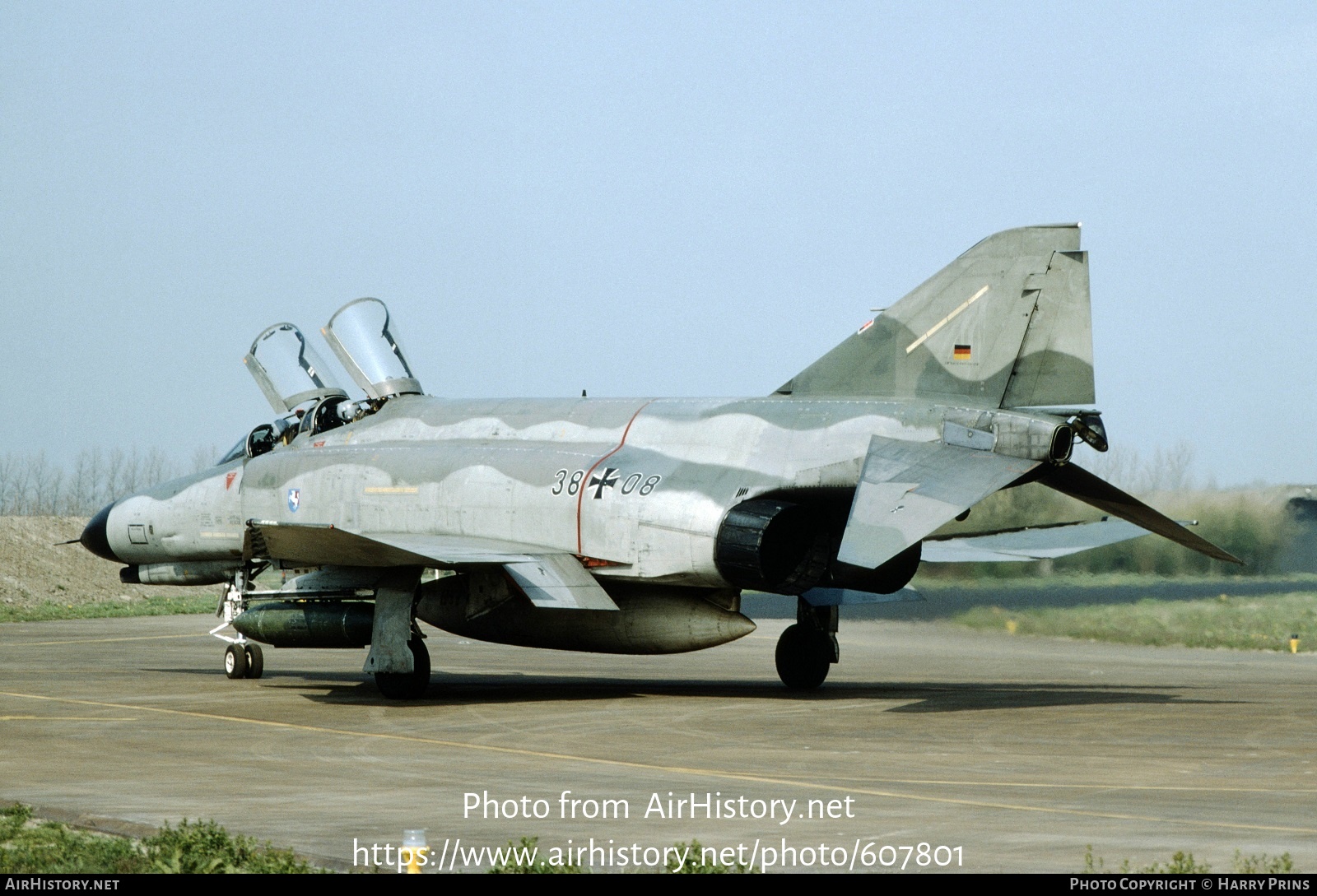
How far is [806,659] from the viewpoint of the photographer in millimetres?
17172

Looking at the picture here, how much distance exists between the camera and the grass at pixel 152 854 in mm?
6648

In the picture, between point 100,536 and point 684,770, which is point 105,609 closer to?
point 100,536

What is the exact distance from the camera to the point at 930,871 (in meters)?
6.79

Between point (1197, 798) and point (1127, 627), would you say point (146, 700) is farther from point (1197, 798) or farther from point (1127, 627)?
point (1127, 627)

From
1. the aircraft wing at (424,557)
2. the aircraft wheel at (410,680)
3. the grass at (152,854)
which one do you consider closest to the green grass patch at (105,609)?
the aircraft wheel at (410,680)

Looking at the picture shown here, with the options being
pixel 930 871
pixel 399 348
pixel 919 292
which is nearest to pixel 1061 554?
pixel 919 292

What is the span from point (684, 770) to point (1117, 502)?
6.82 meters

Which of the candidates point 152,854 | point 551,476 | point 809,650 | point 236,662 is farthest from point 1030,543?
point 152,854

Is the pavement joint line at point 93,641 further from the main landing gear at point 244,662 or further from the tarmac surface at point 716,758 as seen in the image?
the main landing gear at point 244,662

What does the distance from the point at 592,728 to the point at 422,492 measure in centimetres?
513

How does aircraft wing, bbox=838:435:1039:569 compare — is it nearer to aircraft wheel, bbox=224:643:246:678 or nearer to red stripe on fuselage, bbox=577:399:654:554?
red stripe on fuselage, bbox=577:399:654:554

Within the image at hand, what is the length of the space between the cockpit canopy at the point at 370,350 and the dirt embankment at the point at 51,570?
25.5 meters

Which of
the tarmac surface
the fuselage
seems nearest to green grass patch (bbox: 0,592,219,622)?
the tarmac surface

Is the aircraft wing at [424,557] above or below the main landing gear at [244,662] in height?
above
